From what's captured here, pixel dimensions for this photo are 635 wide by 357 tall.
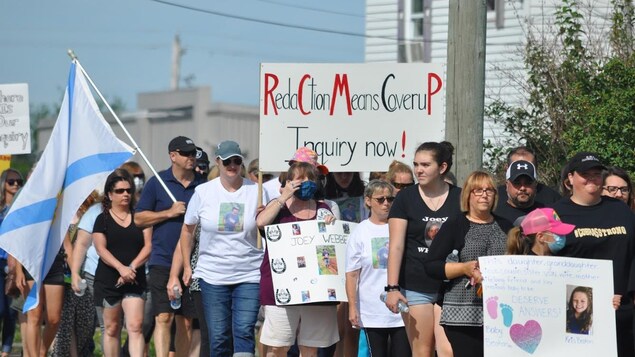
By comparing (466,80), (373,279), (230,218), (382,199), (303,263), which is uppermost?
(466,80)

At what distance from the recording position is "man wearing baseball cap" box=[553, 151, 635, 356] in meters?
8.34

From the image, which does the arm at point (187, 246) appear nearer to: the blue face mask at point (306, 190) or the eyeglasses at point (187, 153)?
the eyeglasses at point (187, 153)

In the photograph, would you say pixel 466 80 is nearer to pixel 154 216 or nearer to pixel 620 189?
pixel 620 189

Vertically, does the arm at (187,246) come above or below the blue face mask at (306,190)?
below

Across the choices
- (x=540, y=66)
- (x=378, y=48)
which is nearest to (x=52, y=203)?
(x=540, y=66)

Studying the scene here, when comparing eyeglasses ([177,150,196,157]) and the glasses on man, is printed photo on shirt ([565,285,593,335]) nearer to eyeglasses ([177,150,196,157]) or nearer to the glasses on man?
the glasses on man

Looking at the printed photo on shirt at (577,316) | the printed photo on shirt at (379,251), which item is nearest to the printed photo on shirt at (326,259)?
the printed photo on shirt at (379,251)

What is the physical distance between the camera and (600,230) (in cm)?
838

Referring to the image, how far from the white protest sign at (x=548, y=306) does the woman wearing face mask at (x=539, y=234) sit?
0.52ft

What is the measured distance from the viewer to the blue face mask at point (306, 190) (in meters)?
9.82

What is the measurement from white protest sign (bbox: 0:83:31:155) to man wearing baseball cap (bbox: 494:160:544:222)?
820 cm

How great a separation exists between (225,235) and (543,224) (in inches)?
136

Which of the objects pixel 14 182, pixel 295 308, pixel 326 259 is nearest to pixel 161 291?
pixel 295 308

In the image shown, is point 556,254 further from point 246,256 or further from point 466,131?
point 246,256
